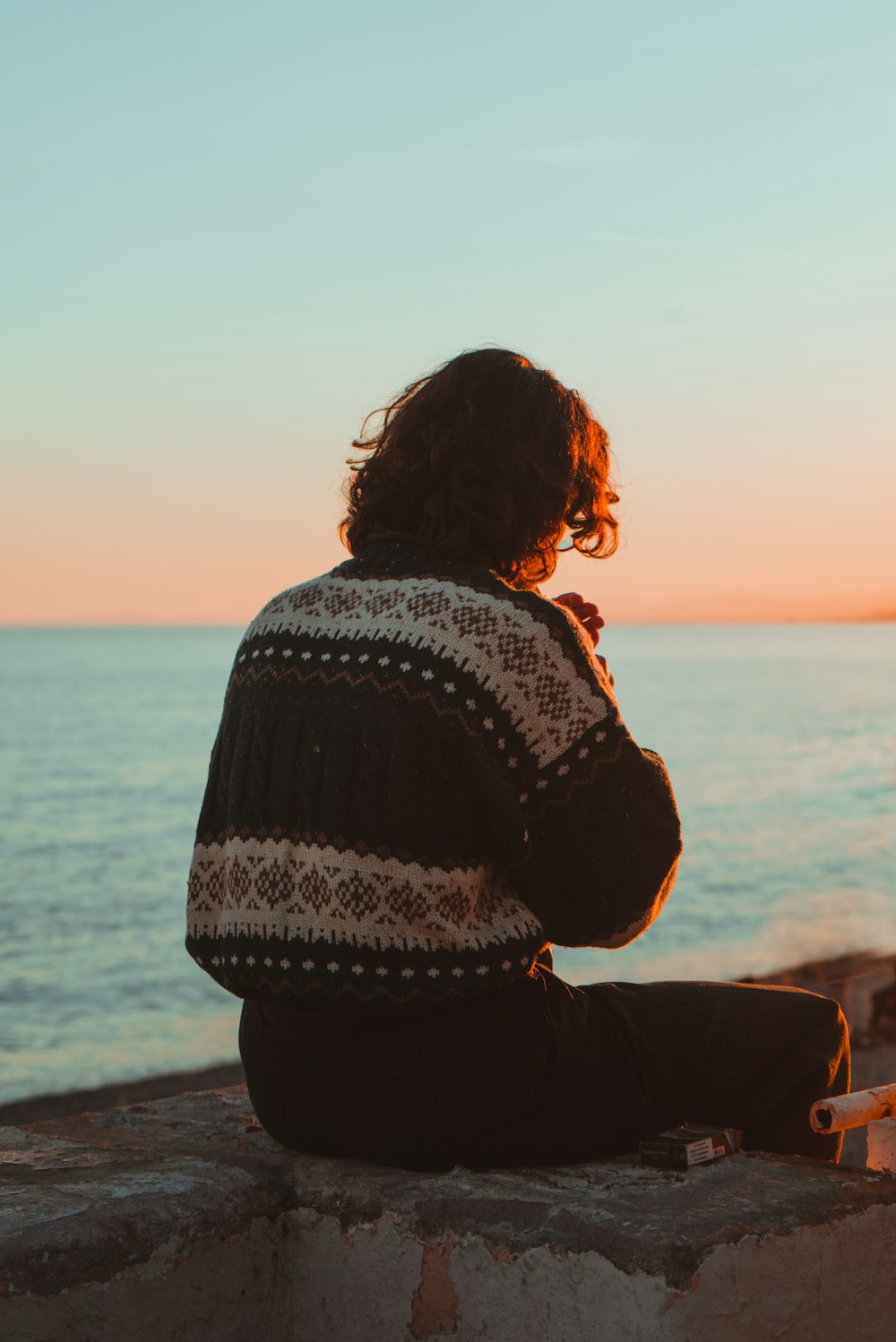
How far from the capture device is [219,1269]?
214 centimetres

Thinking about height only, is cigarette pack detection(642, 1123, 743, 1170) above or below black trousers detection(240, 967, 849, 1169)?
below

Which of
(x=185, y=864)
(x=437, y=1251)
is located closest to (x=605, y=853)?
(x=437, y=1251)

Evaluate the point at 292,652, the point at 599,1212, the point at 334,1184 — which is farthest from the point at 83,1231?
the point at 292,652

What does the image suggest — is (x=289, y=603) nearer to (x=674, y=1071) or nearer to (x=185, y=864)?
(x=674, y=1071)

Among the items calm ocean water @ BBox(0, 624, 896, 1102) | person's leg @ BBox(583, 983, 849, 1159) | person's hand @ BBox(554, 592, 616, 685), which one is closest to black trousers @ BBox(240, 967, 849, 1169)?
person's leg @ BBox(583, 983, 849, 1159)

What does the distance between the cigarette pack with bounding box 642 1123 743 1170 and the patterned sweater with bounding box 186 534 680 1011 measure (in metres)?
0.32

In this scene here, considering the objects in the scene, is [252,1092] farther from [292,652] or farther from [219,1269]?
[292,652]

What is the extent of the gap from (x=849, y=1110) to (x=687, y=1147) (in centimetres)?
24

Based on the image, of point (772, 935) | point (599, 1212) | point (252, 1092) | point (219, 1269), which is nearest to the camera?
point (599, 1212)

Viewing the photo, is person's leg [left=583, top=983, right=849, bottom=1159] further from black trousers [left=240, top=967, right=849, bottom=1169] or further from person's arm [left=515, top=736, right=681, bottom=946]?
person's arm [left=515, top=736, right=681, bottom=946]

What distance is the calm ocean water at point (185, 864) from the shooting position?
536 inches

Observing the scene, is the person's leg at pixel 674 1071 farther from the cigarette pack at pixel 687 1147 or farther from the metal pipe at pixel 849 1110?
the metal pipe at pixel 849 1110

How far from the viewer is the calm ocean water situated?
1362 centimetres

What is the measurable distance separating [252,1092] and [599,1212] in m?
0.63
